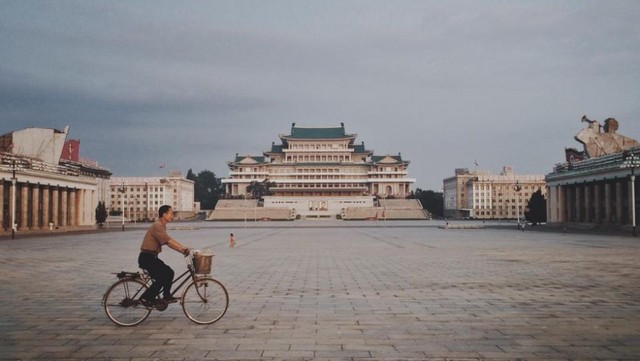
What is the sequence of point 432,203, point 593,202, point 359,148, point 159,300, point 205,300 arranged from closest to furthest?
1. point 159,300
2. point 205,300
3. point 593,202
4. point 359,148
5. point 432,203

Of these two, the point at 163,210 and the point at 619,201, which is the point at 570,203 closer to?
the point at 619,201

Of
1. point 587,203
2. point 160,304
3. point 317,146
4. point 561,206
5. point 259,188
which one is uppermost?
point 317,146

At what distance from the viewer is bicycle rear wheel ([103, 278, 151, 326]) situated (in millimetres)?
8508

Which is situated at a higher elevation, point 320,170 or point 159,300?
point 320,170

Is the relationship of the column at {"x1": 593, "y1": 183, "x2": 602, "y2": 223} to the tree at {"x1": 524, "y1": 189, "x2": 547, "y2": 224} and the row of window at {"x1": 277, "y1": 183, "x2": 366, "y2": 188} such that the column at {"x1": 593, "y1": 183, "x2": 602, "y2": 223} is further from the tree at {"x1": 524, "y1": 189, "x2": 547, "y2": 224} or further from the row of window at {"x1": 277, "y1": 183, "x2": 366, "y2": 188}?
the row of window at {"x1": 277, "y1": 183, "x2": 366, "y2": 188}

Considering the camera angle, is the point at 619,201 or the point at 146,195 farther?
the point at 146,195

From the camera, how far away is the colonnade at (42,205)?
161 feet

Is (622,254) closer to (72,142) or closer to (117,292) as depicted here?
(117,292)

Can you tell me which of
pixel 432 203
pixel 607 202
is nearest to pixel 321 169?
pixel 432 203

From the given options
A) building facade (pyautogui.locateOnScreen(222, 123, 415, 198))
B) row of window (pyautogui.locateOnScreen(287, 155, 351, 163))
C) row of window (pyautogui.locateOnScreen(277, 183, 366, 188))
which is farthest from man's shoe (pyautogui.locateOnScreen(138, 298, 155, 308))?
row of window (pyautogui.locateOnScreen(287, 155, 351, 163))

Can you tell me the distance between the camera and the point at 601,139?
64.9 meters

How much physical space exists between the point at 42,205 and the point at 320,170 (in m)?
74.8

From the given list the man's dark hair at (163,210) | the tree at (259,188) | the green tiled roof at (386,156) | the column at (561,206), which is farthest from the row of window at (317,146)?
the man's dark hair at (163,210)

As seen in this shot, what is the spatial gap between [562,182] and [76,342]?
6767 centimetres
